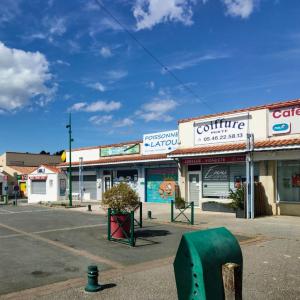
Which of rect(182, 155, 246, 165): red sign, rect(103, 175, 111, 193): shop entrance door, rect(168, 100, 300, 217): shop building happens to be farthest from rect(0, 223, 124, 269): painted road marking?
rect(103, 175, 111, 193): shop entrance door

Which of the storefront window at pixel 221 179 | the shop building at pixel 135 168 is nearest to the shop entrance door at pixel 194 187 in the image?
the storefront window at pixel 221 179

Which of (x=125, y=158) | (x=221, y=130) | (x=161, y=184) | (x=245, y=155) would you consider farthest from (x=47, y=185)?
(x=245, y=155)

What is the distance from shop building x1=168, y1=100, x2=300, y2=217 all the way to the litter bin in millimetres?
12950

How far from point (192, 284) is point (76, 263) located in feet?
17.6

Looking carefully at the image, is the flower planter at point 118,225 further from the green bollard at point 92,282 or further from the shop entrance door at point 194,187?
the shop entrance door at point 194,187

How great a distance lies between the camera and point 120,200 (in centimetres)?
1216

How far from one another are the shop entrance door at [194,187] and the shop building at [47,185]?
47.0 ft

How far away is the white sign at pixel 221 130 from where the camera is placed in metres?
20.0

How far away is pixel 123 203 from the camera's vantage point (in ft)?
39.8

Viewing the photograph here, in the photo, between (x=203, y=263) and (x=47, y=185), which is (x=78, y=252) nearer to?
(x=203, y=263)

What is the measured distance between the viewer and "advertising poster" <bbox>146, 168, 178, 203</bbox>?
26166mm

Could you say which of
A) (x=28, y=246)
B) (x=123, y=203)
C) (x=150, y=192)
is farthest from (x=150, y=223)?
(x=150, y=192)

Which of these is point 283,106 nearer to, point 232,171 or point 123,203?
point 232,171

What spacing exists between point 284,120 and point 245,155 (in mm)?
2492
